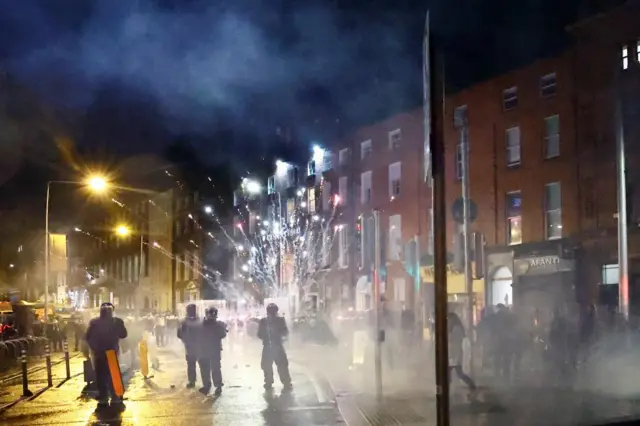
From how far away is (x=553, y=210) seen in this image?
28844mm

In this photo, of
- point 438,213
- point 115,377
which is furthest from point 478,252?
point 438,213

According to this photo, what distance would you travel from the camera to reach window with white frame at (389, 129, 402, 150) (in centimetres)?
3934

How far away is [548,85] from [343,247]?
19.4 m

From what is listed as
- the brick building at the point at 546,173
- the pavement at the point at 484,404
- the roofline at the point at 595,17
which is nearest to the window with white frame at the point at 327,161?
the brick building at the point at 546,173

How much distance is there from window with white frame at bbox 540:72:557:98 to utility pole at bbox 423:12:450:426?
2416cm

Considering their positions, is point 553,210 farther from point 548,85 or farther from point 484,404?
point 484,404

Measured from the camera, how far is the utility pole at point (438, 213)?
5613mm

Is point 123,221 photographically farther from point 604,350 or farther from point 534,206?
point 604,350

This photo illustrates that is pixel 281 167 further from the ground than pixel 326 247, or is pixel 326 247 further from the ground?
pixel 281 167

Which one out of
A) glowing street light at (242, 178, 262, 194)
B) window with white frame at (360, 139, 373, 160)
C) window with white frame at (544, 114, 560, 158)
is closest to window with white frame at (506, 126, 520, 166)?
window with white frame at (544, 114, 560, 158)

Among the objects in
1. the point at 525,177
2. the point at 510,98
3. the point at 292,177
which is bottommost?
the point at 525,177

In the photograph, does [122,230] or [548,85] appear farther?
[122,230]

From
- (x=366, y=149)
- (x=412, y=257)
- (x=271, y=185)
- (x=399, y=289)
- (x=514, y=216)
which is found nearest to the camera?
(x=412, y=257)

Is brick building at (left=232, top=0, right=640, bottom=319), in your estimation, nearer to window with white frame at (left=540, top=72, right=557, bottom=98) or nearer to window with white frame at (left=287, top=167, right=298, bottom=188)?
window with white frame at (left=540, top=72, right=557, bottom=98)
